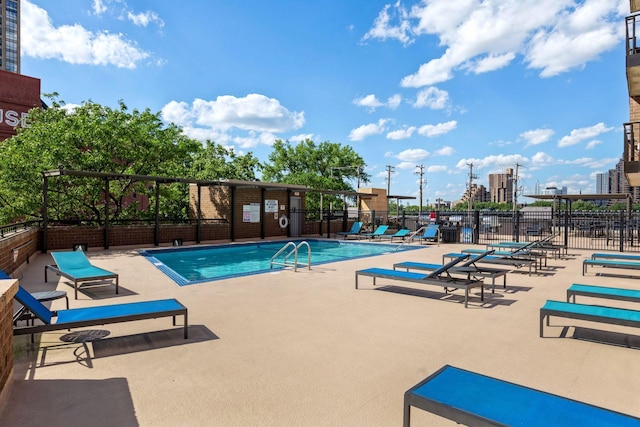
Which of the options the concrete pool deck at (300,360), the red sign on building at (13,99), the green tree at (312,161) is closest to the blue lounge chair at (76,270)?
the concrete pool deck at (300,360)

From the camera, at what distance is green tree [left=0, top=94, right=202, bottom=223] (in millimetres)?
15617

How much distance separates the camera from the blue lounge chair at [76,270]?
22.5ft

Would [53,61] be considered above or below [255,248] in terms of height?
above

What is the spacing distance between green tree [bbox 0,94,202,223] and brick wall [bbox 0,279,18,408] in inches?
583

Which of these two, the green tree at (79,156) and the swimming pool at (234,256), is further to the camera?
the green tree at (79,156)

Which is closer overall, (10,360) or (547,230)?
(10,360)

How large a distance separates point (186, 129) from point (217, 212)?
22.0ft

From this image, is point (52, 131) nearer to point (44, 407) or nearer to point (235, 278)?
point (235, 278)

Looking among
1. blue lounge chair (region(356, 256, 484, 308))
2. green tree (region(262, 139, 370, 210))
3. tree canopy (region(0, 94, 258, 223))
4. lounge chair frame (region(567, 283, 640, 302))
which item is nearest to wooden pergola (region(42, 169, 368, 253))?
tree canopy (region(0, 94, 258, 223))

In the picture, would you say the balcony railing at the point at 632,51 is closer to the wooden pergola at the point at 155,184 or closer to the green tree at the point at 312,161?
the wooden pergola at the point at 155,184

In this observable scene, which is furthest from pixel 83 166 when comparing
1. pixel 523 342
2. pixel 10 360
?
pixel 523 342

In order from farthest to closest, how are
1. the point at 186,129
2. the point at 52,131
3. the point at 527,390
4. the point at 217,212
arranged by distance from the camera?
the point at 186,129
the point at 217,212
the point at 52,131
the point at 527,390

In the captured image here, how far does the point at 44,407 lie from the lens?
9.57 ft

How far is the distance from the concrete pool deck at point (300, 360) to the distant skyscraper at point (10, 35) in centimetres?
12442
